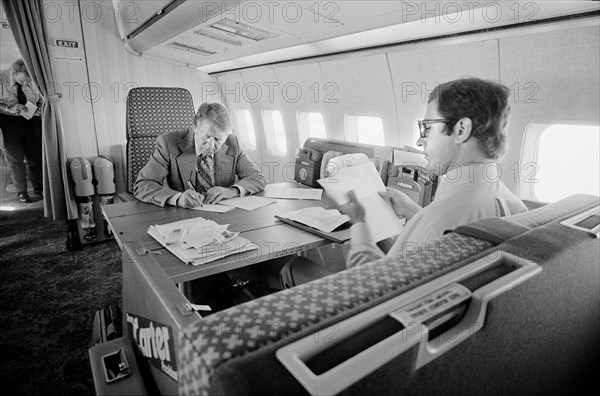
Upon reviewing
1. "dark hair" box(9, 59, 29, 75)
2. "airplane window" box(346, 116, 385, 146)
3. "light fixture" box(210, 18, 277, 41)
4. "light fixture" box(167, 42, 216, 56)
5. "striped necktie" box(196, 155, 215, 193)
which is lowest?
"striped necktie" box(196, 155, 215, 193)

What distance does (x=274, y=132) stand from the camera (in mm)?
6551

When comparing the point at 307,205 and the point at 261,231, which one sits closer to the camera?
the point at 261,231

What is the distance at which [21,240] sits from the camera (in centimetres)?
468

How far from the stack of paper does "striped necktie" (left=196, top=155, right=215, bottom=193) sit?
3.81 feet

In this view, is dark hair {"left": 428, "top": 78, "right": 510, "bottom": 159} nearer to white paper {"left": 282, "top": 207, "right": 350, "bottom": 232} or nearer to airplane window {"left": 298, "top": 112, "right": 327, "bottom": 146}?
white paper {"left": 282, "top": 207, "right": 350, "bottom": 232}

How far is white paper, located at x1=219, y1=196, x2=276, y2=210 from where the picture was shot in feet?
8.93

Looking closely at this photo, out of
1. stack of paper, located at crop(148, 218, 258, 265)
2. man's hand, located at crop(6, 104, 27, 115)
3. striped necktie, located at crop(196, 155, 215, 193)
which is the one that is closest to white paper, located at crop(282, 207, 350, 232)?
stack of paper, located at crop(148, 218, 258, 265)

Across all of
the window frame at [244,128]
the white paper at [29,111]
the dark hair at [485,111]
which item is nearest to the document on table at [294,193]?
the dark hair at [485,111]

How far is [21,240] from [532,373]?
557 cm

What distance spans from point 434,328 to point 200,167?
2.85 metres

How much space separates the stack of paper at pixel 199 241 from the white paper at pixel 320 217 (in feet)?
1.42

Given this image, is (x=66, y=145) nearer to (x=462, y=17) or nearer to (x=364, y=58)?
(x=364, y=58)

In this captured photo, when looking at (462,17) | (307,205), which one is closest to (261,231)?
(307,205)

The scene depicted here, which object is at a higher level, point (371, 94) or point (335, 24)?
point (335, 24)
